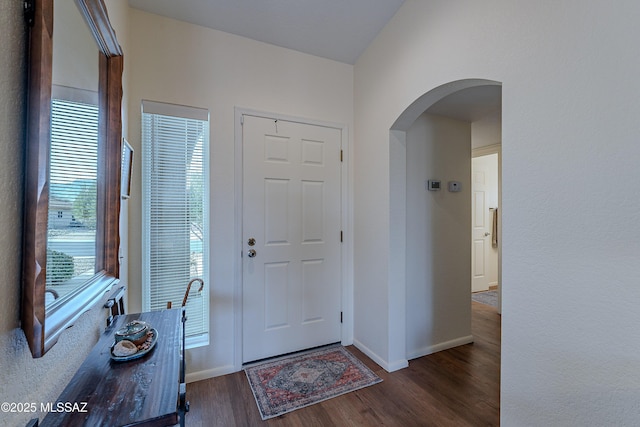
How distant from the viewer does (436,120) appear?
8.84 ft

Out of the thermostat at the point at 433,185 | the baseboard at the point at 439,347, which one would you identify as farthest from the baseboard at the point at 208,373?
the thermostat at the point at 433,185

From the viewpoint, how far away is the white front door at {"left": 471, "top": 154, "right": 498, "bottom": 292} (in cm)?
467

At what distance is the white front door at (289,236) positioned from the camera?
7.71 feet

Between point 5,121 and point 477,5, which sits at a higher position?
point 477,5

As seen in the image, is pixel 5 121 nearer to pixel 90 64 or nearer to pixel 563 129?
pixel 90 64

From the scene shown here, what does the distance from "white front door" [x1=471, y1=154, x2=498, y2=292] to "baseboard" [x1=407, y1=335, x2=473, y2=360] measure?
6.98 ft

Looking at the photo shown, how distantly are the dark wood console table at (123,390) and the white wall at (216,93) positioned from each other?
1.08 meters

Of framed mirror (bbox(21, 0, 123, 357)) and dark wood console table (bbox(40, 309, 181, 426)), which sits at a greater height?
framed mirror (bbox(21, 0, 123, 357))

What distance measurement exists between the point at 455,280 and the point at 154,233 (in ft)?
9.05

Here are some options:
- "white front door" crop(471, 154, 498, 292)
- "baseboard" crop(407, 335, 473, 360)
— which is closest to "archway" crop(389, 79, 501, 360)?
"baseboard" crop(407, 335, 473, 360)

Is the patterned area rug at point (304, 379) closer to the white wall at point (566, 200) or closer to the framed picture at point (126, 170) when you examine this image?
the white wall at point (566, 200)

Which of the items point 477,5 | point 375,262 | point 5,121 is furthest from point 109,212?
point 477,5

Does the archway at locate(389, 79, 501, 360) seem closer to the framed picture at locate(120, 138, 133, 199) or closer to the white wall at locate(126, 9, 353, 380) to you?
the white wall at locate(126, 9, 353, 380)

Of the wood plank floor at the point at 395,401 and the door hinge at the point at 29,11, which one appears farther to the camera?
the wood plank floor at the point at 395,401
